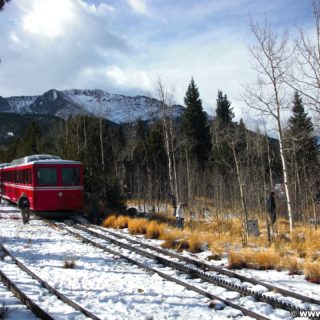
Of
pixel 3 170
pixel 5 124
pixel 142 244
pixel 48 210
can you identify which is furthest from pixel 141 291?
pixel 5 124

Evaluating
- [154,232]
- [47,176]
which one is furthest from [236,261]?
[47,176]

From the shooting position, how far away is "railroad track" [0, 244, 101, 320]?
6363 mm

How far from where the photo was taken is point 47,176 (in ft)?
64.1

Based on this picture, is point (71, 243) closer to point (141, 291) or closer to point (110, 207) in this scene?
point (141, 291)

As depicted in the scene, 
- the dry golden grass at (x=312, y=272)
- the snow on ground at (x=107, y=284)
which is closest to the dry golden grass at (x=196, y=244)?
the snow on ground at (x=107, y=284)

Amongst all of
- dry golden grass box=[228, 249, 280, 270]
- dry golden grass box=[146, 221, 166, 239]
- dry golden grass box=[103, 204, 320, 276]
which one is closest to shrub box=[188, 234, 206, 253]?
dry golden grass box=[103, 204, 320, 276]

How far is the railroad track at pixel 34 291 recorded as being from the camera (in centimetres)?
636

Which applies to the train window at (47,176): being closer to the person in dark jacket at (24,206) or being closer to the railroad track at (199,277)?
the person in dark jacket at (24,206)

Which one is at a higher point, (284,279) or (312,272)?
(312,272)

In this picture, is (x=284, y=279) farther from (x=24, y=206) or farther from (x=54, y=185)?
(x=54, y=185)

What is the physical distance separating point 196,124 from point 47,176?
33.6 m

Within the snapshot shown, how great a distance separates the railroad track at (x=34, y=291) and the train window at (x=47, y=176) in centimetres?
929

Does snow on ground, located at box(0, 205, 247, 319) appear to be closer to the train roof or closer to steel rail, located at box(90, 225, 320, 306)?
steel rail, located at box(90, 225, 320, 306)

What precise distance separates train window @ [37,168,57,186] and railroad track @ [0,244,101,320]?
9290mm
